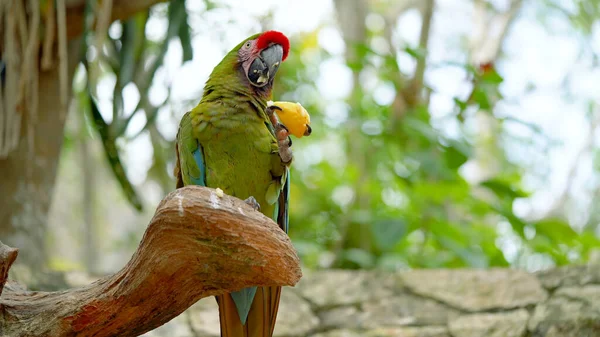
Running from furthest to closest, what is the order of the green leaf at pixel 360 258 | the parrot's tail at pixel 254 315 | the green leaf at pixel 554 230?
1. the green leaf at pixel 360 258
2. the green leaf at pixel 554 230
3. the parrot's tail at pixel 254 315

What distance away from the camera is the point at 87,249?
5434mm

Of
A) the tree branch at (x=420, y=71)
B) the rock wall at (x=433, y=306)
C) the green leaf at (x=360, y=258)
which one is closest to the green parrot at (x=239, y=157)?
the rock wall at (x=433, y=306)

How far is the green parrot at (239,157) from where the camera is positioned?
1570 mm

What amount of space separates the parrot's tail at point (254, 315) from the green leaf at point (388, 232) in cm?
116

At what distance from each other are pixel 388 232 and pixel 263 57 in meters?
1.28

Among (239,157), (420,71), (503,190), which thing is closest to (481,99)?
(503,190)

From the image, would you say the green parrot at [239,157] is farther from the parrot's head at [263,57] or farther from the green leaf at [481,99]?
the green leaf at [481,99]

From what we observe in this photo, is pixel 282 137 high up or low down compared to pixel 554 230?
up

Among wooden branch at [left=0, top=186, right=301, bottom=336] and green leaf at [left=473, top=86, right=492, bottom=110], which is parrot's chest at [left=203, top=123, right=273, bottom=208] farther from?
A: green leaf at [left=473, top=86, right=492, bottom=110]

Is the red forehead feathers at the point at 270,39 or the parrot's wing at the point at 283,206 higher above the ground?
the red forehead feathers at the point at 270,39

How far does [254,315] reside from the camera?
1603 mm

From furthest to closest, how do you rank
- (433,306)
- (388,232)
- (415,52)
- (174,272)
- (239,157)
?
(415,52) → (388,232) → (433,306) → (239,157) → (174,272)

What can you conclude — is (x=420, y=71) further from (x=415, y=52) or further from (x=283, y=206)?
(x=283, y=206)

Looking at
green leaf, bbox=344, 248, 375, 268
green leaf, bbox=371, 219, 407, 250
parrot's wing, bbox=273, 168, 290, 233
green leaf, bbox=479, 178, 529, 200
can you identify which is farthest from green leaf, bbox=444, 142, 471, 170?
parrot's wing, bbox=273, 168, 290, 233
